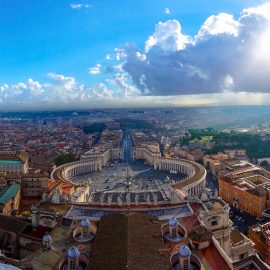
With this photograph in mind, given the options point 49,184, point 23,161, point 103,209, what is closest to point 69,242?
point 103,209

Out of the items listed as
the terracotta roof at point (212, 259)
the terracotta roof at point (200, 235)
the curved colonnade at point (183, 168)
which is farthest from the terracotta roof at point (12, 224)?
the curved colonnade at point (183, 168)

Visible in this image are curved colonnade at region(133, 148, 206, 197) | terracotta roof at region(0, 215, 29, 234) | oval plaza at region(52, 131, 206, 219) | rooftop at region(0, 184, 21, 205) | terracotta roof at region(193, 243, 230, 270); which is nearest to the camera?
terracotta roof at region(193, 243, 230, 270)

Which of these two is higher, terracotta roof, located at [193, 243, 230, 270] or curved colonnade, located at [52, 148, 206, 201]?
terracotta roof, located at [193, 243, 230, 270]

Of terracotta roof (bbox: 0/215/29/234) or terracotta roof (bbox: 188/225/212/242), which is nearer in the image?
terracotta roof (bbox: 188/225/212/242)

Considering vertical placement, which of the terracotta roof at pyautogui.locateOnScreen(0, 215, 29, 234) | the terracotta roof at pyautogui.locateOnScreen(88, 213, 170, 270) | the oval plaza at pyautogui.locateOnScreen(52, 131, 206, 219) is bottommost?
the oval plaza at pyautogui.locateOnScreen(52, 131, 206, 219)

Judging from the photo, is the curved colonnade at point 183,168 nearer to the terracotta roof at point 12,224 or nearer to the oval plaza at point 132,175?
the oval plaza at point 132,175

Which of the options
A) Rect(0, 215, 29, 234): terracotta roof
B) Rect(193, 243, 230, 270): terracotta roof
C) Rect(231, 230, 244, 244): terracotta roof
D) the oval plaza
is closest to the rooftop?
the oval plaza

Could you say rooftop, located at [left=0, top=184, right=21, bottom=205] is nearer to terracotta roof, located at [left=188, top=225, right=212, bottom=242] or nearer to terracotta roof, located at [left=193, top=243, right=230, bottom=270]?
terracotta roof, located at [left=188, top=225, right=212, bottom=242]

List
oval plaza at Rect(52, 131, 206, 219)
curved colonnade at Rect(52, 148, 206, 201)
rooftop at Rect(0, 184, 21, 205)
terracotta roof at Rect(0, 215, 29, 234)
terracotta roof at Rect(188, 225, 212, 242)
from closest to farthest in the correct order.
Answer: terracotta roof at Rect(188, 225, 212, 242)
terracotta roof at Rect(0, 215, 29, 234)
rooftop at Rect(0, 184, 21, 205)
oval plaza at Rect(52, 131, 206, 219)
curved colonnade at Rect(52, 148, 206, 201)

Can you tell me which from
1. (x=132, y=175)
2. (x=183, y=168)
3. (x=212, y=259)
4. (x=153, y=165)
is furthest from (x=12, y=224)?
(x=153, y=165)
